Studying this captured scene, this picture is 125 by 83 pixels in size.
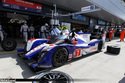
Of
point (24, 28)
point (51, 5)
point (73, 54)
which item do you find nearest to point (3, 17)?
point (24, 28)

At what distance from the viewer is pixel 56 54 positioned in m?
4.14

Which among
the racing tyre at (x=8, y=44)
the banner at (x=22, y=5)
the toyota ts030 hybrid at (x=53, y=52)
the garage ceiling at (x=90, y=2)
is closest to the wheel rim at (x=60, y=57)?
the toyota ts030 hybrid at (x=53, y=52)

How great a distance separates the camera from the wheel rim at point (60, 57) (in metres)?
4.18

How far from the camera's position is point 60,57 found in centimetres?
432

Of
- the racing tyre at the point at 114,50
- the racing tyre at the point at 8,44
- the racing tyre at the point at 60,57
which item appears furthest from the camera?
the racing tyre at the point at 114,50

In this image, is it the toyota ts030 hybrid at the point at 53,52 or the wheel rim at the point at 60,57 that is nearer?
the toyota ts030 hybrid at the point at 53,52

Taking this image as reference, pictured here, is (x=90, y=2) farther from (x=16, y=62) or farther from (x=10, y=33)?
(x=16, y=62)

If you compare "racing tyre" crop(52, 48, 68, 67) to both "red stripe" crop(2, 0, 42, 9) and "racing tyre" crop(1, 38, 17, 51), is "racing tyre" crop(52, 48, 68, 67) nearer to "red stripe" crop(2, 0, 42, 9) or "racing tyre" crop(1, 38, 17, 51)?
"racing tyre" crop(1, 38, 17, 51)

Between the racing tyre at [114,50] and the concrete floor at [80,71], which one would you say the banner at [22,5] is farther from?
the racing tyre at [114,50]

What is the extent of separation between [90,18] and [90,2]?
23.1 ft

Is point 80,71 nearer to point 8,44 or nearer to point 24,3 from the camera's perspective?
point 8,44

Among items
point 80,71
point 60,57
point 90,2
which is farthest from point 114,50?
point 90,2

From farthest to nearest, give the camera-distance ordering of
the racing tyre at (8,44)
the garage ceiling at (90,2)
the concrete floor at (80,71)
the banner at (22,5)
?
the garage ceiling at (90,2), the banner at (22,5), the racing tyre at (8,44), the concrete floor at (80,71)

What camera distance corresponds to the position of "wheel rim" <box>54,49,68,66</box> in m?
4.18
